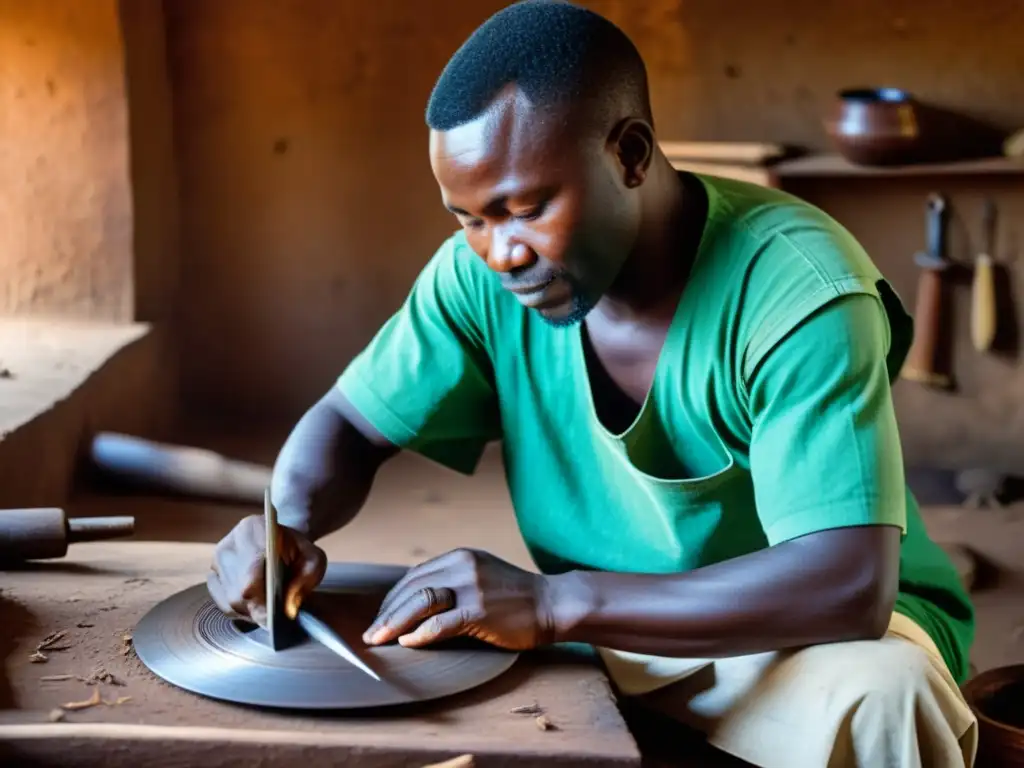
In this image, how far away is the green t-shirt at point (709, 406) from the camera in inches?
56.9

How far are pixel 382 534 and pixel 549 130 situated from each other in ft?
6.15

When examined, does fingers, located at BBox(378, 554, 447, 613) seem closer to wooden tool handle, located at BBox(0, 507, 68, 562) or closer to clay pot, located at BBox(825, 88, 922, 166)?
wooden tool handle, located at BBox(0, 507, 68, 562)

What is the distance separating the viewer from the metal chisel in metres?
1.44

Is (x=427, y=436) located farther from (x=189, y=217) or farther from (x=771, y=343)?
(x=189, y=217)

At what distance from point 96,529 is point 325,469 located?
38 cm

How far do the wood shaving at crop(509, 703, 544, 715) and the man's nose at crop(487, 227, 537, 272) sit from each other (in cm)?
50

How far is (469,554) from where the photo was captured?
4.89ft

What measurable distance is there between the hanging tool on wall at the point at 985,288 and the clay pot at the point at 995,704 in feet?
6.30

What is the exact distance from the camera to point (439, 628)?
145cm

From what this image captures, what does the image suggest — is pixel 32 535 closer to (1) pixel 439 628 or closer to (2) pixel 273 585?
(2) pixel 273 585

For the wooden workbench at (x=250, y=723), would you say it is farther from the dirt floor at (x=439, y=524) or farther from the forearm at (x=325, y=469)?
the dirt floor at (x=439, y=524)

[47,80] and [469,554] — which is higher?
[47,80]

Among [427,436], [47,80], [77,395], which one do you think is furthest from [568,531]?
[47,80]

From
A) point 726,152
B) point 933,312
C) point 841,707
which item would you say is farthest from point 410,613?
point 933,312
